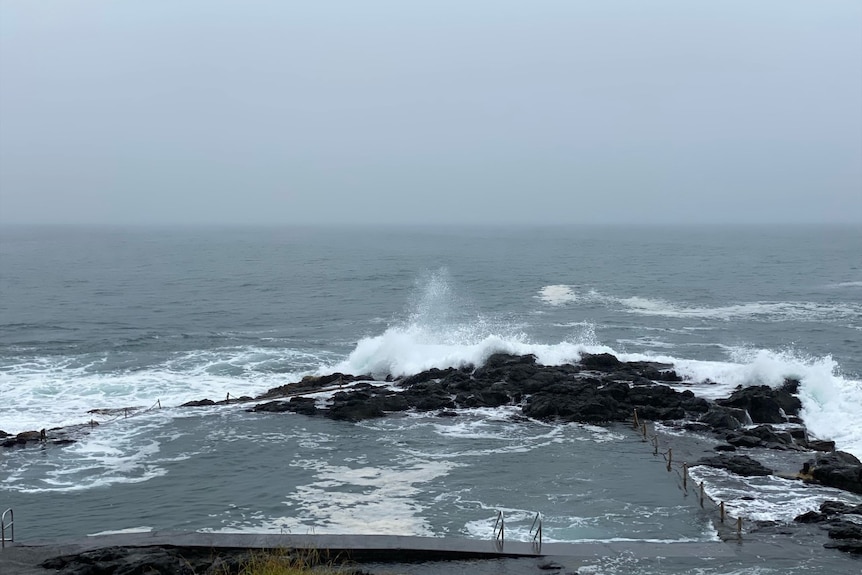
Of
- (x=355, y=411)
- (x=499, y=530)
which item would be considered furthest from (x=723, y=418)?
(x=355, y=411)

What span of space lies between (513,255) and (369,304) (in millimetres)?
69709

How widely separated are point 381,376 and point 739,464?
19551 mm

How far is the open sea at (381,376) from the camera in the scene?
2089cm

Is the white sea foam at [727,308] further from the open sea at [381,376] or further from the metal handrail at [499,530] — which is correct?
the metal handrail at [499,530]

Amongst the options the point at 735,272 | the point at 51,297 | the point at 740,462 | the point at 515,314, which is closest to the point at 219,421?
the point at 740,462

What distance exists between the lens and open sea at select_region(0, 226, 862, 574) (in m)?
20.9

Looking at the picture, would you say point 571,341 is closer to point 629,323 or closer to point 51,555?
point 629,323

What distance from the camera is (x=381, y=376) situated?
1551 inches

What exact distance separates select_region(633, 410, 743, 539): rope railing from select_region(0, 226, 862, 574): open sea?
0.42m

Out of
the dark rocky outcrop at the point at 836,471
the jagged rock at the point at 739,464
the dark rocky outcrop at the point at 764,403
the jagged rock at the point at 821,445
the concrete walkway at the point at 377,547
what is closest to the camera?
the concrete walkway at the point at 377,547

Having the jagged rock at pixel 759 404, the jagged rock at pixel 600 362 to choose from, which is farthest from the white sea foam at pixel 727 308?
the jagged rock at pixel 759 404

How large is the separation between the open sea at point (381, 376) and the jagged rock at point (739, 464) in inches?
21.9

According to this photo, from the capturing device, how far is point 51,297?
Result: 69688 mm

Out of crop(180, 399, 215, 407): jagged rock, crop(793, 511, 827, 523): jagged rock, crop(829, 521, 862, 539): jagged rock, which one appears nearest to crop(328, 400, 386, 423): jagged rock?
crop(180, 399, 215, 407): jagged rock
